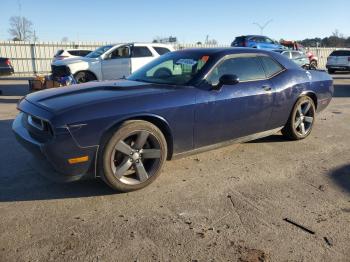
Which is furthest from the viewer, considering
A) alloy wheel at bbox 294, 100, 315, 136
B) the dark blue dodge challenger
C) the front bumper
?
alloy wheel at bbox 294, 100, 315, 136

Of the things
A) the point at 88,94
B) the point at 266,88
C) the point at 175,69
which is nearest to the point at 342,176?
the point at 266,88

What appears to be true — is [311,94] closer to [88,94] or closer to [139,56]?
[88,94]

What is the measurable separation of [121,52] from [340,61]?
15889mm

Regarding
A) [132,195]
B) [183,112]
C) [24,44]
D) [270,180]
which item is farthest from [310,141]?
[24,44]

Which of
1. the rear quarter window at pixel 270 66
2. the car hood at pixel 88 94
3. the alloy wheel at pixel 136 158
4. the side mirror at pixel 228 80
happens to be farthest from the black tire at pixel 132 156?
the rear quarter window at pixel 270 66

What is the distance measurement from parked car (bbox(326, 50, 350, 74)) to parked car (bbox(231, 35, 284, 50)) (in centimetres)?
367

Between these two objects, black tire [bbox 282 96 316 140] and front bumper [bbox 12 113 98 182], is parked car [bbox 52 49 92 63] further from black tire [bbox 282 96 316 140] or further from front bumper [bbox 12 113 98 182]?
front bumper [bbox 12 113 98 182]

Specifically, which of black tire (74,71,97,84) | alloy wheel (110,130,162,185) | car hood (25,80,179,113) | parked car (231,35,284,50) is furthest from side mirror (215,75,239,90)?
parked car (231,35,284,50)

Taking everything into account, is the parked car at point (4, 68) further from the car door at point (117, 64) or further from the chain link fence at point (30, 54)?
the chain link fence at point (30, 54)

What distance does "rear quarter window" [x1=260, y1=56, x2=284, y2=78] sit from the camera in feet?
17.0

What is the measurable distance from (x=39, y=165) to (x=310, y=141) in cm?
426

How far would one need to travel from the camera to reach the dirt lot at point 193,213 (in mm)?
2752

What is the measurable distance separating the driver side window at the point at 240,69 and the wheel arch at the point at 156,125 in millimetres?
873

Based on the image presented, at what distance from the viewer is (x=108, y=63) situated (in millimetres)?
12195
